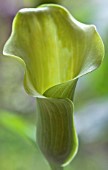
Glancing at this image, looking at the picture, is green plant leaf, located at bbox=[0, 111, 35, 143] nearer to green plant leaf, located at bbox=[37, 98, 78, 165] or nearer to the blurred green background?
the blurred green background

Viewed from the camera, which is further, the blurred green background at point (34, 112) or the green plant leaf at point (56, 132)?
the blurred green background at point (34, 112)

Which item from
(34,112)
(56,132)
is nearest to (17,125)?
(34,112)

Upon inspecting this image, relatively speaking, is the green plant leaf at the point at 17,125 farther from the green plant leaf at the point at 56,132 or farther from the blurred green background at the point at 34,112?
the green plant leaf at the point at 56,132

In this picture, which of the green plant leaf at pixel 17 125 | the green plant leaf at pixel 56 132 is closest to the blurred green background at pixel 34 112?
the green plant leaf at pixel 17 125

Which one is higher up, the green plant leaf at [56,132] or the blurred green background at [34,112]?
the green plant leaf at [56,132]

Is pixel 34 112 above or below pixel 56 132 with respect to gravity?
below

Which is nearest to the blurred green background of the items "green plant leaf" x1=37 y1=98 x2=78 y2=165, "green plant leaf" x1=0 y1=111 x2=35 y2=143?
"green plant leaf" x1=0 y1=111 x2=35 y2=143

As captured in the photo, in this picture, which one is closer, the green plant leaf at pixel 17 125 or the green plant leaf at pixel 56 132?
the green plant leaf at pixel 56 132

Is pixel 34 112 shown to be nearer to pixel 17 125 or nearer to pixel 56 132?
pixel 17 125
